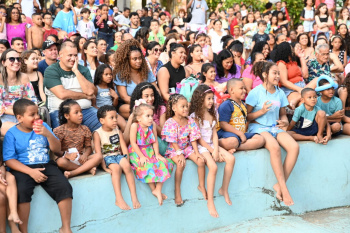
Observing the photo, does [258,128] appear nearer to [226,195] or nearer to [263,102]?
[263,102]

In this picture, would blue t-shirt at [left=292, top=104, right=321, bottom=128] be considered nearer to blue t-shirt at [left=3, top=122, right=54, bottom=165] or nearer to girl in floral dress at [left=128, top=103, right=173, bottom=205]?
girl in floral dress at [left=128, top=103, right=173, bottom=205]

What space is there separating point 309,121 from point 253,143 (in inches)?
34.1

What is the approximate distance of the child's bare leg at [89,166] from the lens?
14.8 ft

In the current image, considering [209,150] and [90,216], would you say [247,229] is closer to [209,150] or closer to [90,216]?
[209,150]

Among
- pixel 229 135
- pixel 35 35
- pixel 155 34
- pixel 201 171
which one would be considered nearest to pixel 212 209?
pixel 201 171

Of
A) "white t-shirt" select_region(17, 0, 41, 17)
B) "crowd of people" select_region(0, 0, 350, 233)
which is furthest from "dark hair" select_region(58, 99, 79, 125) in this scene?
"white t-shirt" select_region(17, 0, 41, 17)

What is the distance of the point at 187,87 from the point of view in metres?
5.89

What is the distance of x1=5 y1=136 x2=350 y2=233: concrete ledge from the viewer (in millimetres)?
A: 4461

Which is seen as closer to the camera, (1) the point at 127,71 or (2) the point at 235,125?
(2) the point at 235,125

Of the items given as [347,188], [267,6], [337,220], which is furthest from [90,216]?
[267,6]

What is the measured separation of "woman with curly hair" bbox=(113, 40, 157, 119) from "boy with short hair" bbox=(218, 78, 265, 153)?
3.51ft

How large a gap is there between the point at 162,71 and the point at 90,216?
2249 millimetres

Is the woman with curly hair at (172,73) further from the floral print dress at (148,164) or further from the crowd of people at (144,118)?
the floral print dress at (148,164)

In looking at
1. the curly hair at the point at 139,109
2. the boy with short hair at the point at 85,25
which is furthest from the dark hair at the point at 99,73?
the boy with short hair at the point at 85,25
